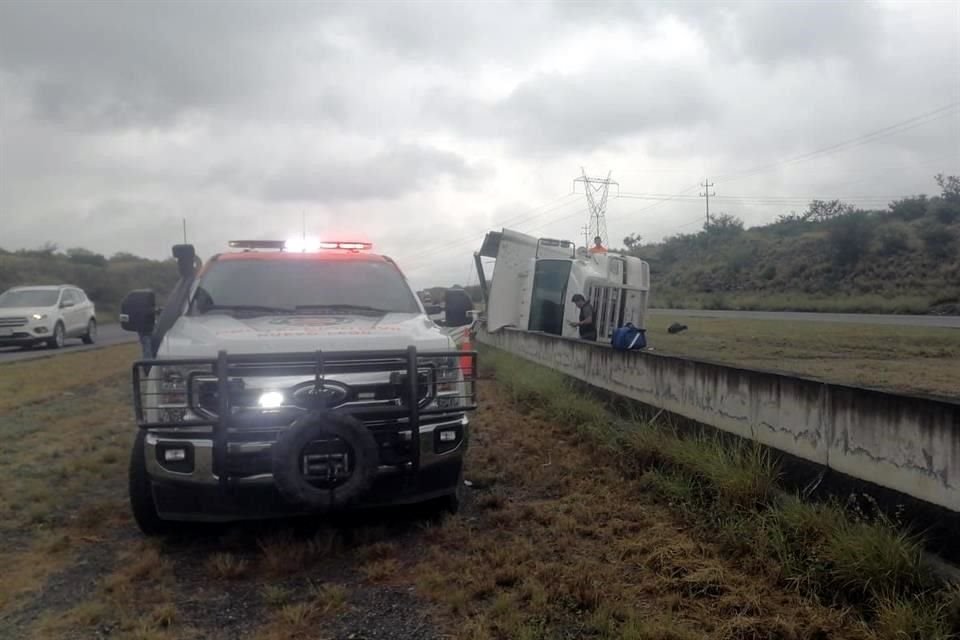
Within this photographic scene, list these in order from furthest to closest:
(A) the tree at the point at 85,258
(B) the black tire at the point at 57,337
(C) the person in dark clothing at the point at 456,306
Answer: (A) the tree at the point at 85,258 < (B) the black tire at the point at 57,337 < (C) the person in dark clothing at the point at 456,306

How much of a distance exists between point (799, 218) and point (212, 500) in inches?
2990

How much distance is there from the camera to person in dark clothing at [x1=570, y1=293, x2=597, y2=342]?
42.2 ft

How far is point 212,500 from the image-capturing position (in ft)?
14.9

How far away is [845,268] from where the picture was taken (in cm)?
4594

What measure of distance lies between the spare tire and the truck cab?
9.50 metres

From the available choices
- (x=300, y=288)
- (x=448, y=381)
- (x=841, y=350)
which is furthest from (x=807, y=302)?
(x=448, y=381)

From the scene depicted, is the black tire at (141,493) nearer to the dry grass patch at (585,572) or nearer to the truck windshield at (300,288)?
the truck windshield at (300,288)

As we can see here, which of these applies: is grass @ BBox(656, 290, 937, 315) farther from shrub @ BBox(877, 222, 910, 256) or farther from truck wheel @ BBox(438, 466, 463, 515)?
truck wheel @ BBox(438, 466, 463, 515)

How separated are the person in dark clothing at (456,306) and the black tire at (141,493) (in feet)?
8.49

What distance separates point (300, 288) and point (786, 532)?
12.3ft

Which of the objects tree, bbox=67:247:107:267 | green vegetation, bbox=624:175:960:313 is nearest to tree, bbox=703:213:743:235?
green vegetation, bbox=624:175:960:313

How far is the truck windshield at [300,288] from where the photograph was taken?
596 centimetres

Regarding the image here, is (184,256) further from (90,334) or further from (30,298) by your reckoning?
(90,334)

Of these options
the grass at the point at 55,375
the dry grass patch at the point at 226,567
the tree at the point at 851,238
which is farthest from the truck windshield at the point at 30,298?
the tree at the point at 851,238
